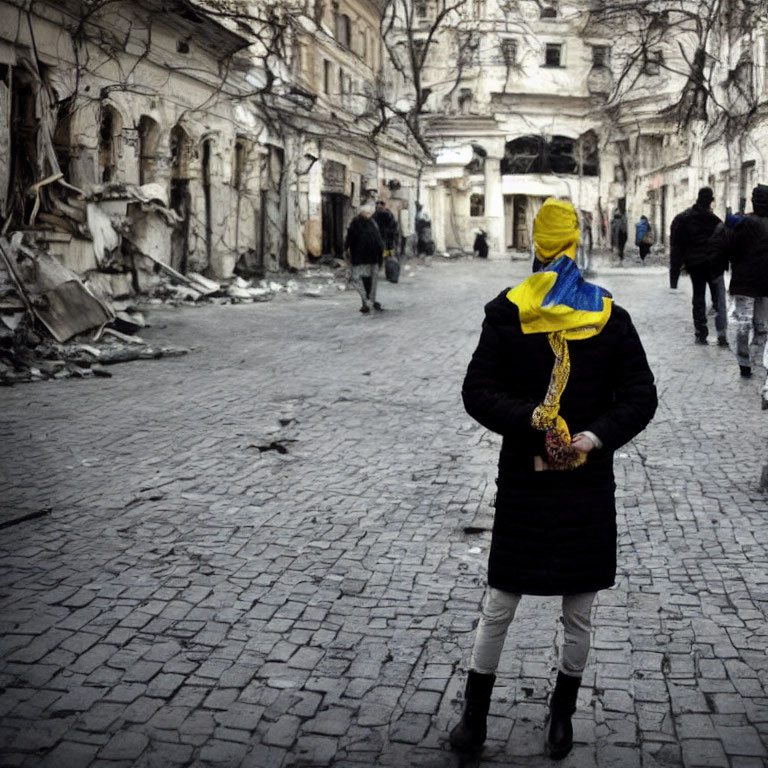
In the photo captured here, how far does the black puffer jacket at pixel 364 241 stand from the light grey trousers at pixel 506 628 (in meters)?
14.4

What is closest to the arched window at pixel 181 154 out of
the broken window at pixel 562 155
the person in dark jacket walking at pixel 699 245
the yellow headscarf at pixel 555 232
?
the person in dark jacket walking at pixel 699 245

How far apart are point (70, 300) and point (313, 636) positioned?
10.0 meters

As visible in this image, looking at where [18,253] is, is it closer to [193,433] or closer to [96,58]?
[193,433]

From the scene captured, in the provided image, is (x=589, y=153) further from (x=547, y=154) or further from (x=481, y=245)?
(x=481, y=245)

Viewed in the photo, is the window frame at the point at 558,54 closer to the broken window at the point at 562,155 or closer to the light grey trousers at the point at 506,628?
the broken window at the point at 562,155

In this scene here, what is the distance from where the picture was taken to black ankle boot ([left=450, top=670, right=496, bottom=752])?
3553 mm

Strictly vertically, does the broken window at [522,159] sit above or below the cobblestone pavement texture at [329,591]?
above

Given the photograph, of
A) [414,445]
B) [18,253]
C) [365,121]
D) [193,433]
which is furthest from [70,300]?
[365,121]

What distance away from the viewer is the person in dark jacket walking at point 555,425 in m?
3.43

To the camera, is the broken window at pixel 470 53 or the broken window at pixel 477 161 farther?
the broken window at pixel 477 161

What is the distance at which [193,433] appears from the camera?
880cm

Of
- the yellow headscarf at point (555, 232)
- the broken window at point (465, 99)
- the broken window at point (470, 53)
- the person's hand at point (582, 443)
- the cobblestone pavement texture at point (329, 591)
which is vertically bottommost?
the cobblestone pavement texture at point (329, 591)

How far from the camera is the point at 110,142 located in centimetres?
2119

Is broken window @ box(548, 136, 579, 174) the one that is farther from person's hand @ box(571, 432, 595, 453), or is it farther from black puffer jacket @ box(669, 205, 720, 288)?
person's hand @ box(571, 432, 595, 453)
